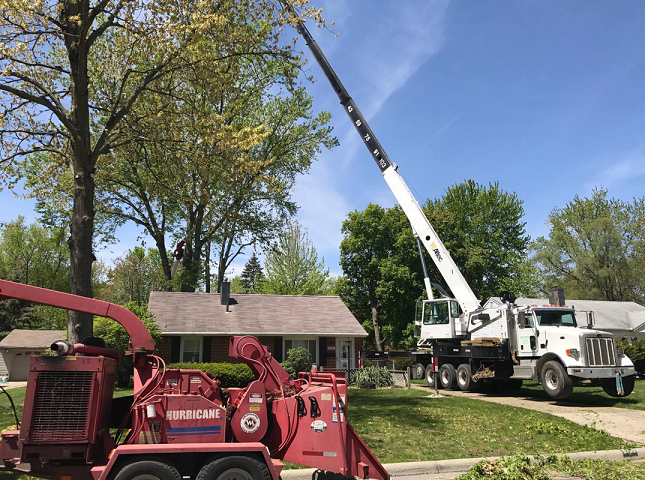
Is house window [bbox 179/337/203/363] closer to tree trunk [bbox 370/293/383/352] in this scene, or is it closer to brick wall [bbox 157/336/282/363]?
brick wall [bbox 157/336/282/363]

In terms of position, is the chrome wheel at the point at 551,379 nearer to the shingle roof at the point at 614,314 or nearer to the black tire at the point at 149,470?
the black tire at the point at 149,470

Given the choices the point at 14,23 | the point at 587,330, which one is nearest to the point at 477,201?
the point at 587,330

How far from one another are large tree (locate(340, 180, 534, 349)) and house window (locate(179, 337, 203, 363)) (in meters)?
21.1

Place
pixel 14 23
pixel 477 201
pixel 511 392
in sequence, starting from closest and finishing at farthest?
pixel 14 23
pixel 511 392
pixel 477 201

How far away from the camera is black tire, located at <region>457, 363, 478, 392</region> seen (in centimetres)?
1883

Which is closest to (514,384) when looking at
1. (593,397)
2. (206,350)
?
(593,397)

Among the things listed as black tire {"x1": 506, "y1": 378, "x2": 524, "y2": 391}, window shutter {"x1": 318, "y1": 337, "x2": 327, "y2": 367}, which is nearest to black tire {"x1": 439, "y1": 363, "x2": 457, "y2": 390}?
black tire {"x1": 506, "y1": 378, "x2": 524, "y2": 391}

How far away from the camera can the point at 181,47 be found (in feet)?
41.9

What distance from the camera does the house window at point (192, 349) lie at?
23359 millimetres

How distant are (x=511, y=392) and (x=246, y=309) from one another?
13476mm

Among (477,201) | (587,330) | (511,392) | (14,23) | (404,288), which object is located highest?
(477,201)

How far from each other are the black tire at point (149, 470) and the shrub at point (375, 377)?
16.3m

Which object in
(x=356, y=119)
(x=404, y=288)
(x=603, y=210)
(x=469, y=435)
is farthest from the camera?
(x=603, y=210)

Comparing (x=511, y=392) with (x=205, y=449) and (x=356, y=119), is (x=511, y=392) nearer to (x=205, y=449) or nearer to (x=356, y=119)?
(x=356, y=119)
